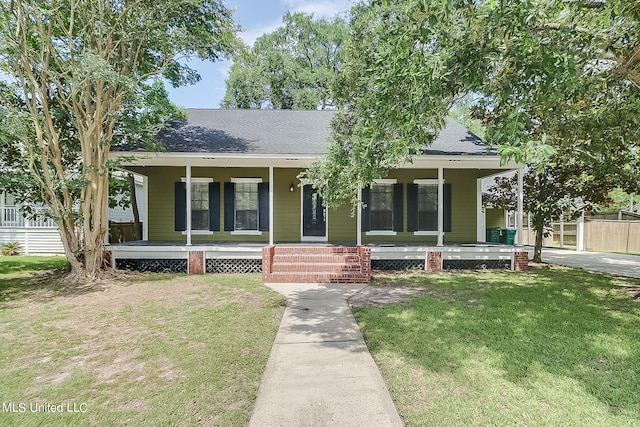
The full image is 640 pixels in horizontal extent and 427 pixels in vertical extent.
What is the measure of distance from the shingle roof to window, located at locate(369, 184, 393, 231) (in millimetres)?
2165

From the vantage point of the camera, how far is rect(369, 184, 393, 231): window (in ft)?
36.0

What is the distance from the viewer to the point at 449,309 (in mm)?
5457

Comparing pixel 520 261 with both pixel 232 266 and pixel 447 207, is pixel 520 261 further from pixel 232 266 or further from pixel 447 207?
pixel 232 266

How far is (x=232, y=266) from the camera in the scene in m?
9.06

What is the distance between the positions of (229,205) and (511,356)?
Answer: 29.7ft

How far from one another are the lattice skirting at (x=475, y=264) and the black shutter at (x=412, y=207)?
2.00 m

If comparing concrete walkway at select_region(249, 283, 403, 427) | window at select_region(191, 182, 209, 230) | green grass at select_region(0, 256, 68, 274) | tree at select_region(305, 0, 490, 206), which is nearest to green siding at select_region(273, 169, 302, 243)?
window at select_region(191, 182, 209, 230)

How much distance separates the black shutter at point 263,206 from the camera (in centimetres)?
1078

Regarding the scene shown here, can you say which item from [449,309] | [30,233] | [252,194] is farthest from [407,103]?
[30,233]

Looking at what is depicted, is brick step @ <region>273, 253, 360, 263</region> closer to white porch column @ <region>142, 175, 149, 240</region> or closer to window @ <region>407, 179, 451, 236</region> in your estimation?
window @ <region>407, 179, 451, 236</region>

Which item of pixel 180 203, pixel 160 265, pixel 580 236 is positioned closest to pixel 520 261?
pixel 580 236

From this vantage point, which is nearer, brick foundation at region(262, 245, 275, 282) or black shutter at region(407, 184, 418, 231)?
brick foundation at region(262, 245, 275, 282)

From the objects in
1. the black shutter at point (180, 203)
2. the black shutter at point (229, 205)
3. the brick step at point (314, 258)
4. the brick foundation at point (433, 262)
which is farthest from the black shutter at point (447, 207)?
the black shutter at point (180, 203)

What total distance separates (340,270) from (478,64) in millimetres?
5375
